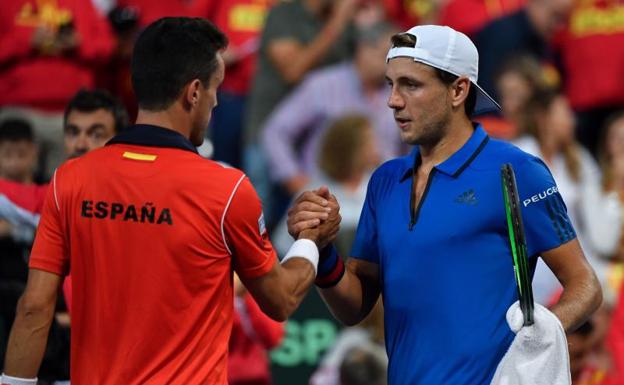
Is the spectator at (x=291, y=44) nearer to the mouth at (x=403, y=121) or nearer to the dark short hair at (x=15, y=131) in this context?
the dark short hair at (x=15, y=131)

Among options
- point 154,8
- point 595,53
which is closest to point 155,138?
point 154,8

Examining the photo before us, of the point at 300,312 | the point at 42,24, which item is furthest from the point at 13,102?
the point at 300,312

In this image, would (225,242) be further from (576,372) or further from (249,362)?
(576,372)

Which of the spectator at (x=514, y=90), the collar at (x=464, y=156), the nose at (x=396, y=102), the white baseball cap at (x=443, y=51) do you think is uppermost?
the white baseball cap at (x=443, y=51)

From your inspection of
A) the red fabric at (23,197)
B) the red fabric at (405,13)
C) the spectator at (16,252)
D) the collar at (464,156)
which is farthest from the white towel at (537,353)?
the red fabric at (405,13)

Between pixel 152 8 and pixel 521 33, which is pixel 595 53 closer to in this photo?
pixel 521 33

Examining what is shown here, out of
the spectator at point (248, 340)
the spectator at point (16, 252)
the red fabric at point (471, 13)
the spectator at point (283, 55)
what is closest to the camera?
the spectator at point (16, 252)

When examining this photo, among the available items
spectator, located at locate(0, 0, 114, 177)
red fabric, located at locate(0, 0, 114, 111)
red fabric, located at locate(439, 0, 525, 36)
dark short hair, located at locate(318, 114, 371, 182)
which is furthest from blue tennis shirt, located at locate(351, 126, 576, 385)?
red fabric, located at locate(439, 0, 525, 36)

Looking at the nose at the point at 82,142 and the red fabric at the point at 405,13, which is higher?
the nose at the point at 82,142

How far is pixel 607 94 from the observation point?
1077 cm

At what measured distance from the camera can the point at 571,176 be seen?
10008 mm

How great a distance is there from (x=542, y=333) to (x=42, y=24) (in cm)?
491

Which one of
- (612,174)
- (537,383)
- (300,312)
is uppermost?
→ (537,383)

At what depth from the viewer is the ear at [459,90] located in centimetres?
532
